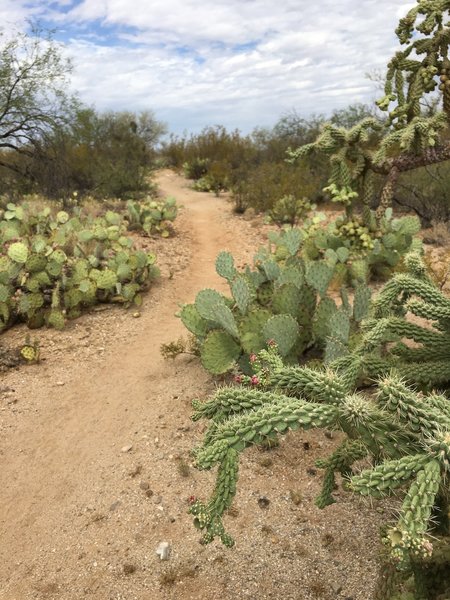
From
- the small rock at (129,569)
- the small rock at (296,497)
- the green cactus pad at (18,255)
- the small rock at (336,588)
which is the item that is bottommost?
the small rock at (336,588)

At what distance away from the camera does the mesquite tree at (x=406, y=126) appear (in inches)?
135

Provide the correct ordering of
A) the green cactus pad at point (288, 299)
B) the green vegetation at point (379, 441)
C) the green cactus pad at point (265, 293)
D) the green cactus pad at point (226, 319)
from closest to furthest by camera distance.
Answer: the green vegetation at point (379, 441)
the green cactus pad at point (226, 319)
the green cactus pad at point (288, 299)
the green cactus pad at point (265, 293)

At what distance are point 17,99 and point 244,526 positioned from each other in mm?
13502

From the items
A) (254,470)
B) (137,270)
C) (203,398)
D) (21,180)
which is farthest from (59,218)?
(21,180)

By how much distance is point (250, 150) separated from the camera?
19.2 meters

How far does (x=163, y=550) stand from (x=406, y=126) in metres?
3.27

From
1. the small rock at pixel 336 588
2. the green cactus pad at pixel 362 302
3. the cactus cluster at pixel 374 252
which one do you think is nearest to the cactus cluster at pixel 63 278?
the cactus cluster at pixel 374 252

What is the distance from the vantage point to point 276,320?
12.9 feet

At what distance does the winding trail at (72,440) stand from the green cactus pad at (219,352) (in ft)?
1.51

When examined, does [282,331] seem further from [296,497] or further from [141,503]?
[141,503]

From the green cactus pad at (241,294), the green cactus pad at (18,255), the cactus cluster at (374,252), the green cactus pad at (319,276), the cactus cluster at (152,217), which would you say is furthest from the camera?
the cactus cluster at (152,217)

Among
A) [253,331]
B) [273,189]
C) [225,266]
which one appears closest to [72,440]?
[253,331]

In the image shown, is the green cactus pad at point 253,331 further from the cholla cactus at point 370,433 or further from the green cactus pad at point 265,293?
the cholla cactus at point 370,433

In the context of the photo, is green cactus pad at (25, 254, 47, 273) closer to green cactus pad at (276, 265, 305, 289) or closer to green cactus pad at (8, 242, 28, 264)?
green cactus pad at (8, 242, 28, 264)
